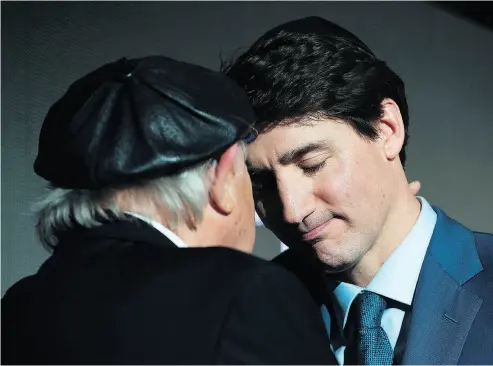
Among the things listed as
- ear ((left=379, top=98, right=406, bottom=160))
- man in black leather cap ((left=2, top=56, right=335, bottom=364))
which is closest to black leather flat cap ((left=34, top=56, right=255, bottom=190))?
man in black leather cap ((left=2, top=56, right=335, bottom=364))

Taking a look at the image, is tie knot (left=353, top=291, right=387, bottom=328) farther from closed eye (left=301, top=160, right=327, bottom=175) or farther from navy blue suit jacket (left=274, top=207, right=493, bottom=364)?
closed eye (left=301, top=160, right=327, bottom=175)

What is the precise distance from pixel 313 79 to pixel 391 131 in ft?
0.56

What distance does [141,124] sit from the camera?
2.96 ft

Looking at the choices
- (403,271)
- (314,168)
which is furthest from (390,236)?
(314,168)

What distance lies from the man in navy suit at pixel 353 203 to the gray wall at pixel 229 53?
492mm

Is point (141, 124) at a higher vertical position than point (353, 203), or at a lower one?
higher

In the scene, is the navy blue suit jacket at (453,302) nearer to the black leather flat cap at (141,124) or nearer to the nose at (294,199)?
the nose at (294,199)

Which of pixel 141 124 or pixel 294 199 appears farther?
pixel 294 199

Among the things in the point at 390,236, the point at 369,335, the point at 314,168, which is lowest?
the point at 369,335

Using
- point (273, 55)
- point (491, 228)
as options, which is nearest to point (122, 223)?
point (273, 55)

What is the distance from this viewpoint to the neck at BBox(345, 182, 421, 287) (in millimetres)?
1380

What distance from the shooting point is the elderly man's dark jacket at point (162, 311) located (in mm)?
828

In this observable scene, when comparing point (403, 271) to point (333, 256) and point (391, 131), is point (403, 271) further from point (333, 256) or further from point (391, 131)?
point (391, 131)

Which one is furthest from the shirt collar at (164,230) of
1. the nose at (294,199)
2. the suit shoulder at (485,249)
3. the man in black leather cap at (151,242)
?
the suit shoulder at (485,249)
